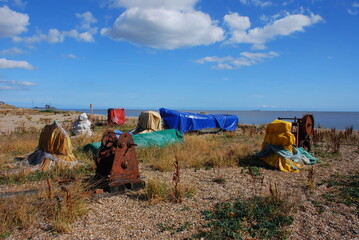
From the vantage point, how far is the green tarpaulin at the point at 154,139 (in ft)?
30.4

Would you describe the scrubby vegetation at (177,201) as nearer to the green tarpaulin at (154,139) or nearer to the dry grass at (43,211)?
the dry grass at (43,211)

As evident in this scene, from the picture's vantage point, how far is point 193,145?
10.6 meters

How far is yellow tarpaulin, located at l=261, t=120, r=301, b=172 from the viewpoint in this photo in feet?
24.3

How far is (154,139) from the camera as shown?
10.5 m

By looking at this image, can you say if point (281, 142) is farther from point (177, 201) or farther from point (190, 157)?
point (177, 201)

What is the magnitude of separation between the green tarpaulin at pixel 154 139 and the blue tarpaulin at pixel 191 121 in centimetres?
434

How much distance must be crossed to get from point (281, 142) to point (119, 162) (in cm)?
459

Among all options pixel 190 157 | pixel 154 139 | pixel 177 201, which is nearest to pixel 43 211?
pixel 177 201

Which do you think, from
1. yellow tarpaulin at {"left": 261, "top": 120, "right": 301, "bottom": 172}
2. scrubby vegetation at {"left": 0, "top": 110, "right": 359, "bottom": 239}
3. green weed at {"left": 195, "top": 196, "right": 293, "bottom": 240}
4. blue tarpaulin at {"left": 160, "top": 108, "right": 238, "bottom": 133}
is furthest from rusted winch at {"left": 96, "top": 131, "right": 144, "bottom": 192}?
blue tarpaulin at {"left": 160, "top": 108, "right": 238, "bottom": 133}

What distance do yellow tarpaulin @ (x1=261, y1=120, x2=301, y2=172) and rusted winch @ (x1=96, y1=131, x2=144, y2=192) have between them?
3.90m

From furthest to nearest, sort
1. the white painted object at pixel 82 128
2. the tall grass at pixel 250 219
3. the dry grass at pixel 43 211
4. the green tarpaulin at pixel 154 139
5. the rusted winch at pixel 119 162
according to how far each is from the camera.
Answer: the white painted object at pixel 82 128, the green tarpaulin at pixel 154 139, the rusted winch at pixel 119 162, the dry grass at pixel 43 211, the tall grass at pixel 250 219

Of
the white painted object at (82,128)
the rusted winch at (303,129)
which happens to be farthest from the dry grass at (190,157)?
the white painted object at (82,128)

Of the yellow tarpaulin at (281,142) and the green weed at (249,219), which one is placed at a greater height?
the yellow tarpaulin at (281,142)

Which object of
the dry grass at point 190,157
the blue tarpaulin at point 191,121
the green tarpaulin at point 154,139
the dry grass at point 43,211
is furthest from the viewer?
the blue tarpaulin at point 191,121
